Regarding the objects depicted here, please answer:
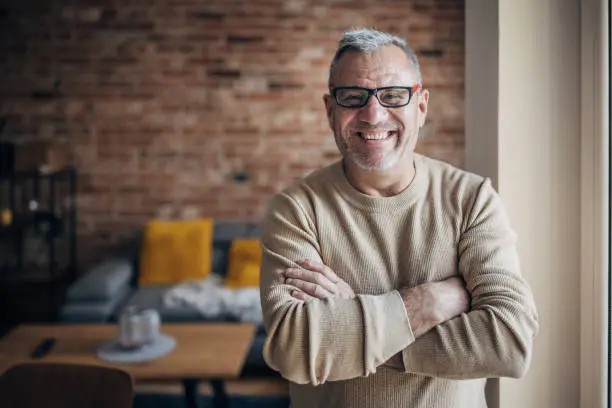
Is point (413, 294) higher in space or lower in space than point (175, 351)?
higher

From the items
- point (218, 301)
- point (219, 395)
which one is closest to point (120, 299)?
point (218, 301)

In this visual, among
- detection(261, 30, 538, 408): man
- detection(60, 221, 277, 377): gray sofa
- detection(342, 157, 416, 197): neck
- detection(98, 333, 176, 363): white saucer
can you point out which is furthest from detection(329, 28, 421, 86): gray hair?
detection(60, 221, 277, 377): gray sofa

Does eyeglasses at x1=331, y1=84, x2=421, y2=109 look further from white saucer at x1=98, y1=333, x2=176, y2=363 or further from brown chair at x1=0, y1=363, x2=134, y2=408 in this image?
white saucer at x1=98, y1=333, x2=176, y2=363

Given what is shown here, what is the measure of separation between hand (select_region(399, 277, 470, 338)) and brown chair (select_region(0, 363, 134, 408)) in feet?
3.45

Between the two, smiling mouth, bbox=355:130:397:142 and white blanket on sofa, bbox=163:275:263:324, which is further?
white blanket on sofa, bbox=163:275:263:324

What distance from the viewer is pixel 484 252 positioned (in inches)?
51.1

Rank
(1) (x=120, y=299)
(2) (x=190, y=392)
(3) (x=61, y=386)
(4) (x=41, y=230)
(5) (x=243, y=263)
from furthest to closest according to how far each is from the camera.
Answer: (4) (x=41, y=230) < (5) (x=243, y=263) < (1) (x=120, y=299) < (2) (x=190, y=392) < (3) (x=61, y=386)

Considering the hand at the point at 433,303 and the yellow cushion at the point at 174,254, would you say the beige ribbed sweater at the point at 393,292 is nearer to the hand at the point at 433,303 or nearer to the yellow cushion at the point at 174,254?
the hand at the point at 433,303

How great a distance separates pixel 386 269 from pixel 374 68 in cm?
43

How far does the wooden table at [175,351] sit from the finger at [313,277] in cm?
123

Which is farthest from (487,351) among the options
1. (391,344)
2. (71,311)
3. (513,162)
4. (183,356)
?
(71,311)

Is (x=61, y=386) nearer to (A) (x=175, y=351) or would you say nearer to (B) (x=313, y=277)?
(A) (x=175, y=351)

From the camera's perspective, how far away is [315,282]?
1274 mm

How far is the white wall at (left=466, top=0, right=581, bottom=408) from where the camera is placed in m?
1.51
